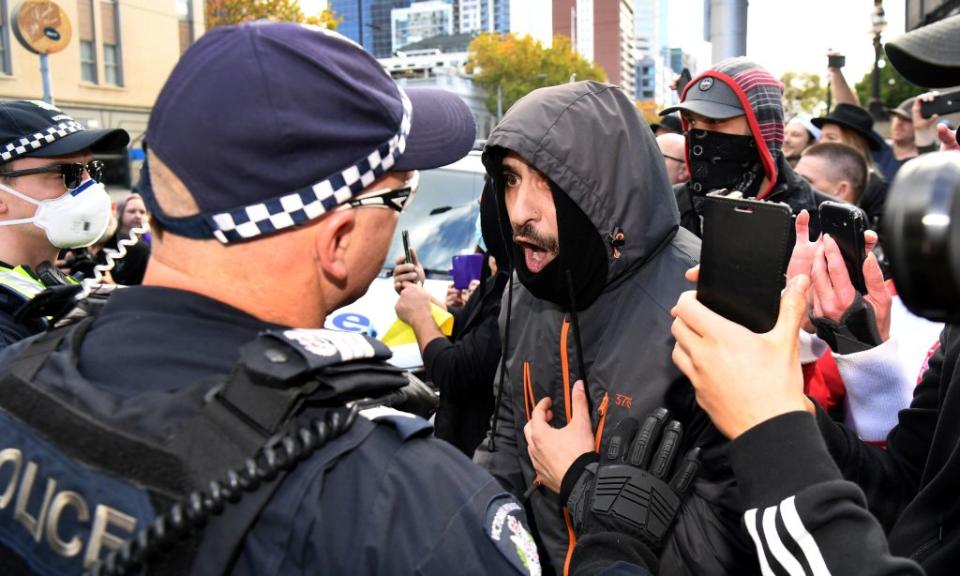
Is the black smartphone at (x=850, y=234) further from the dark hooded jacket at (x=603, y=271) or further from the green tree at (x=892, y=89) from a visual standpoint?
the green tree at (x=892, y=89)

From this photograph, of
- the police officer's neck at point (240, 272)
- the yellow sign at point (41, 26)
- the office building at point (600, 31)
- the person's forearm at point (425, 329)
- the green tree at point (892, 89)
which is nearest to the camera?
the police officer's neck at point (240, 272)

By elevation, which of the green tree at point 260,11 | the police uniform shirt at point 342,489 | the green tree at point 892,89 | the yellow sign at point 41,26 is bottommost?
the green tree at point 892,89

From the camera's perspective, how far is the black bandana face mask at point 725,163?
372 cm

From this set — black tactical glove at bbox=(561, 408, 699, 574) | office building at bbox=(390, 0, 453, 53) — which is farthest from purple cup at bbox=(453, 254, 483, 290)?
office building at bbox=(390, 0, 453, 53)

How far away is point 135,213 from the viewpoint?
7.04 metres

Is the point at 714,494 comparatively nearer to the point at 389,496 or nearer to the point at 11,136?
the point at 389,496

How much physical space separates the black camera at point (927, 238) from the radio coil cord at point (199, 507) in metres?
0.81

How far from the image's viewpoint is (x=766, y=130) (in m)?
3.70

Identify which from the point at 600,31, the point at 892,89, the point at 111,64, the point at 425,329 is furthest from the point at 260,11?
the point at 600,31

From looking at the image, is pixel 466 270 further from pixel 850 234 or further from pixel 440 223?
pixel 850 234

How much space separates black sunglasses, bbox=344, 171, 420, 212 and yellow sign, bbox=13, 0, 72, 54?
17.0 metres

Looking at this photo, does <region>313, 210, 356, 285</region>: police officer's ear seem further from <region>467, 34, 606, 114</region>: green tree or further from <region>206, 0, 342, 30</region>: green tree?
<region>467, 34, 606, 114</region>: green tree

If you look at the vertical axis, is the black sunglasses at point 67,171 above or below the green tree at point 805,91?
above

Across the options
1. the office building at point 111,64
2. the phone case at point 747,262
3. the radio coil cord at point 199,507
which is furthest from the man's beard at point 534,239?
the office building at point 111,64
